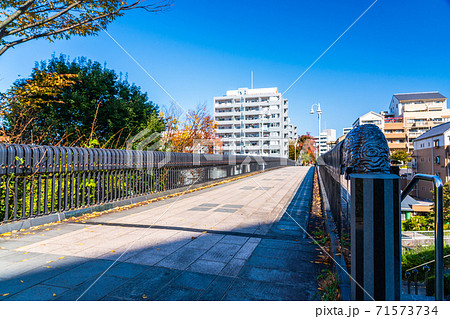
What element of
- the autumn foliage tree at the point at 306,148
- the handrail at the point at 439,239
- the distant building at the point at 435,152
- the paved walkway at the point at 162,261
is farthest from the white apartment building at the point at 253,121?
the handrail at the point at 439,239

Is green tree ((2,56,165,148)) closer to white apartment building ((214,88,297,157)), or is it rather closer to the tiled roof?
white apartment building ((214,88,297,157))

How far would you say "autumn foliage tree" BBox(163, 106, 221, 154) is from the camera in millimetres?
15305

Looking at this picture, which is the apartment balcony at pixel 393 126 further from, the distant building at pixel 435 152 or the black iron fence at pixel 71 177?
the black iron fence at pixel 71 177

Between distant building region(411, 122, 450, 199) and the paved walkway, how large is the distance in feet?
98.5

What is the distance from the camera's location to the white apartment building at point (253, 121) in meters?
76.9

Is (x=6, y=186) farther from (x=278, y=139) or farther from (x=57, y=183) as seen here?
(x=278, y=139)

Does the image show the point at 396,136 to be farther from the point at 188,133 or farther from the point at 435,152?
the point at 188,133

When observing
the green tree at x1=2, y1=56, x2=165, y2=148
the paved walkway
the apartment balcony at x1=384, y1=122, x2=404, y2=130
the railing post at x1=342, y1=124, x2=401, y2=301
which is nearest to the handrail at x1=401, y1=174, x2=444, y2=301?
the railing post at x1=342, y1=124, x2=401, y2=301

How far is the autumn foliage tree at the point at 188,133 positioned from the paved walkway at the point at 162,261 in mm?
9890

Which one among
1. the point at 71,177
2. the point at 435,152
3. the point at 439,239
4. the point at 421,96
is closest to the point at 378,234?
the point at 439,239

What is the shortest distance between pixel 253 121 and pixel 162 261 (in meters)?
78.1
